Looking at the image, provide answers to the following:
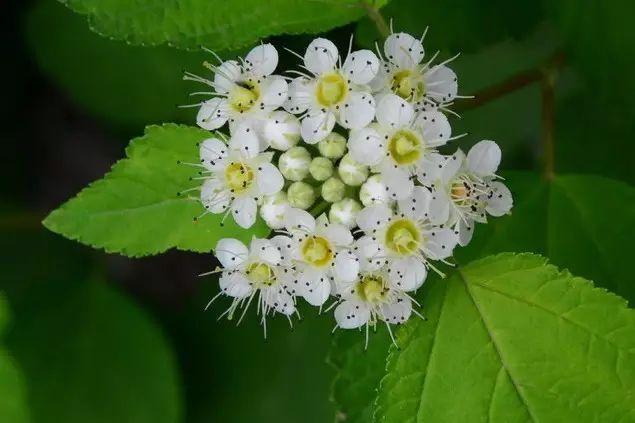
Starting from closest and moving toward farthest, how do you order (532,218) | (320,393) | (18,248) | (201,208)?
(201,208) < (532,218) < (320,393) < (18,248)

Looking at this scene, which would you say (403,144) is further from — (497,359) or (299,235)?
(497,359)

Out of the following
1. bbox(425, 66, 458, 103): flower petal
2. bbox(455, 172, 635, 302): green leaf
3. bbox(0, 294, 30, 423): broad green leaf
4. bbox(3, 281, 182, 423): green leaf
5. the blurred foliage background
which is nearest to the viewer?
bbox(425, 66, 458, 103): flower petal

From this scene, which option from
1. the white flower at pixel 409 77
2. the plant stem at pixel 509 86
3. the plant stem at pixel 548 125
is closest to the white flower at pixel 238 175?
the white flower at pixel 409 77

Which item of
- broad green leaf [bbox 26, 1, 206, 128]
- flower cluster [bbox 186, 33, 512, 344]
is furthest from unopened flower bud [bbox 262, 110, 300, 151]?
broad green leaf [bbox 26, 1, 206, 128]

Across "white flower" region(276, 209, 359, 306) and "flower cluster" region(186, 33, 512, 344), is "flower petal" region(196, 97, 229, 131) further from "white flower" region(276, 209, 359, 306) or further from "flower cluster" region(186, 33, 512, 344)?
"white flower" region(276, 209, 359, 306)

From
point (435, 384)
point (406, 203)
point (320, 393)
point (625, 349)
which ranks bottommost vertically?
point (320, 393)

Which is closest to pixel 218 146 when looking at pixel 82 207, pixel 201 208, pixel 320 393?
pixel 201 208

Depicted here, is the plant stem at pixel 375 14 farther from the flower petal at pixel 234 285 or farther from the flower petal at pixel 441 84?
the flower petal at pixel 234 285
